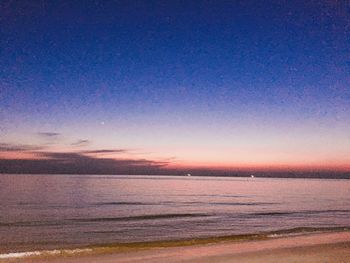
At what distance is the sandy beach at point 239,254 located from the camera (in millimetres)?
16237

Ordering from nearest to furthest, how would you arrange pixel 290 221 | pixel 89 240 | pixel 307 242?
pixel 307 242 → pixel 89 240 → pixel 290 221

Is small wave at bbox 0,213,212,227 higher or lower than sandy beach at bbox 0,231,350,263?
lower

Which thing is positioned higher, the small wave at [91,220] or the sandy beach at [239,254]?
the sandy beach at [239,254]

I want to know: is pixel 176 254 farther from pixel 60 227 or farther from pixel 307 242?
pixel 60 227

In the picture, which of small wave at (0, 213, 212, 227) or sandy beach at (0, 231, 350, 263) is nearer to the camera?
sandy beach at (0, 231, 350, 263)

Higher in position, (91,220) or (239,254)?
(239,254)

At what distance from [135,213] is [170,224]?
9.89m

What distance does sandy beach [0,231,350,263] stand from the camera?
53.3ft

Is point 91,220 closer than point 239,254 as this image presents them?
No

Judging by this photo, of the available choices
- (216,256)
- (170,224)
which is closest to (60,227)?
(170,224)

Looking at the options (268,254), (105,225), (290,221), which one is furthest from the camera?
(290,221)

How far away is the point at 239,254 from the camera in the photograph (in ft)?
57.9

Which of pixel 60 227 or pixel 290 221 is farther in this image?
pixel 290 221

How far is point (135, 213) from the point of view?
42781mm
